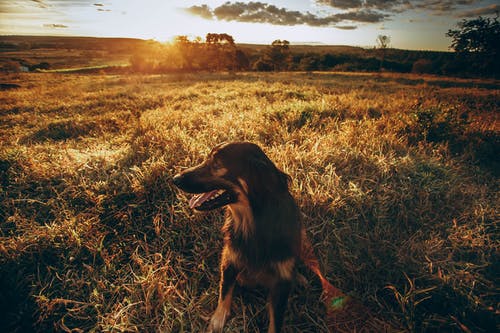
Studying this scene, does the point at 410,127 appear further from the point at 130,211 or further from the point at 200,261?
the point at 130,211

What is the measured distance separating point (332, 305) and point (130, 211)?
2387 millimetres

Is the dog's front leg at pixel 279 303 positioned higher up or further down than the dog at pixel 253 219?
further down

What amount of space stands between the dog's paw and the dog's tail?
873 mm

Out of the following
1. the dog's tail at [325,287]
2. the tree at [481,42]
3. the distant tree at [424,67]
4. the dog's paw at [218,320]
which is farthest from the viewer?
the distant tree at [424,67]

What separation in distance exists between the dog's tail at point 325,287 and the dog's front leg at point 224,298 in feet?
2.54

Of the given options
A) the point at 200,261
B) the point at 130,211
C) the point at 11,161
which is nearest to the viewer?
the point at 200,261

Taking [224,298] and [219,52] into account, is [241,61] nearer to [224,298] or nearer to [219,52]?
[219,52]

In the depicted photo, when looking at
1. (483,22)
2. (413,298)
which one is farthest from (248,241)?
(483,22)

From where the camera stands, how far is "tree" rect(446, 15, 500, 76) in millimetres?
27016

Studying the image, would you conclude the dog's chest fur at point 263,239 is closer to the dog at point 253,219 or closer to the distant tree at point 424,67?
the dog at point 253,219

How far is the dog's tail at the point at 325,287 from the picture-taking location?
2045 millimetres

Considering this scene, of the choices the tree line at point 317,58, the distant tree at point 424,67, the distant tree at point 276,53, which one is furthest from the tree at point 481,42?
the distant tree at point 276,53

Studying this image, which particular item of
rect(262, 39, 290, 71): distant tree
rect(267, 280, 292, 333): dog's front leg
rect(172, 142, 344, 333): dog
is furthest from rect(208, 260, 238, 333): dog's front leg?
rect(262, 39, 290, 71): distant tree

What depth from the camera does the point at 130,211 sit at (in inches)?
112
